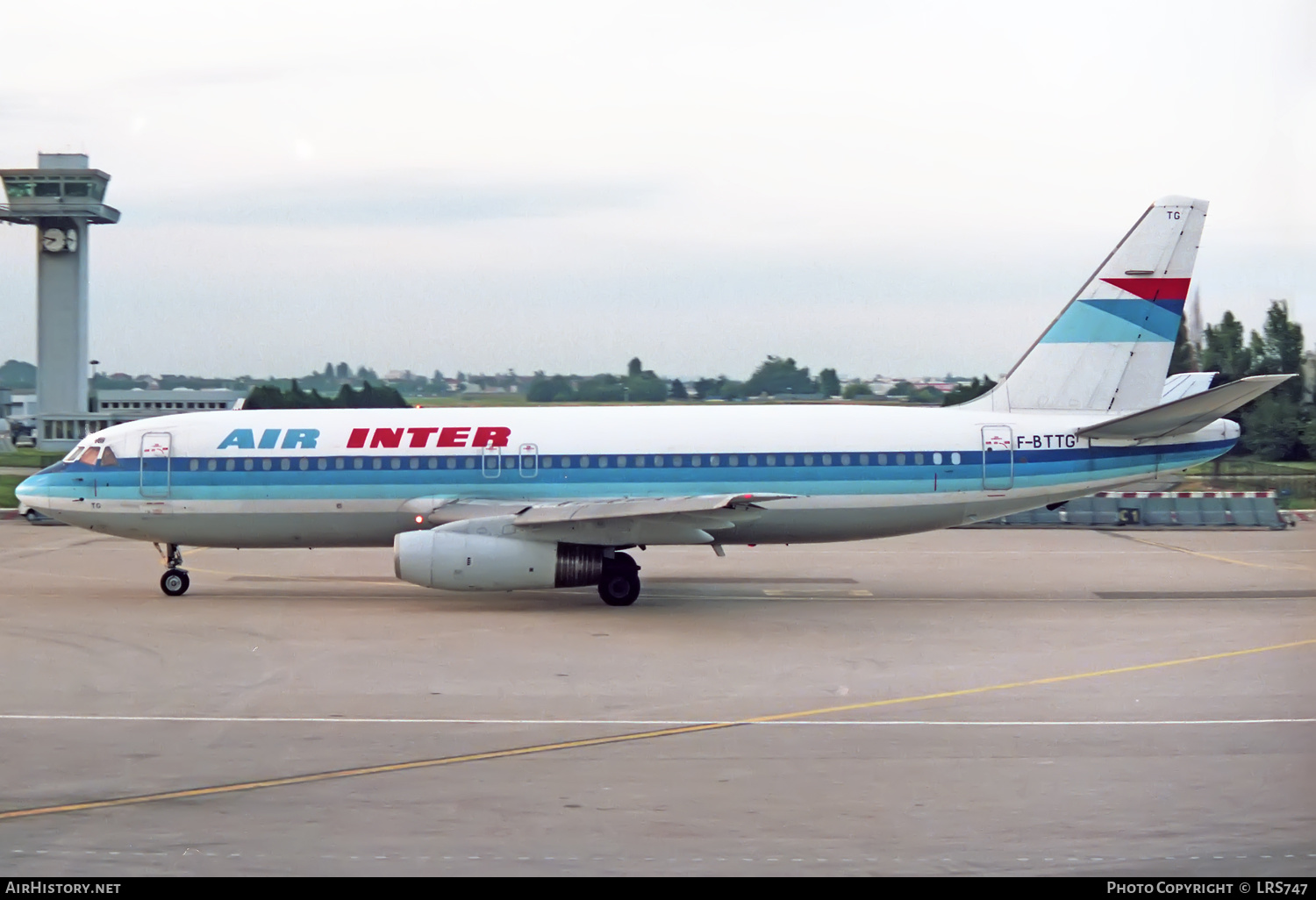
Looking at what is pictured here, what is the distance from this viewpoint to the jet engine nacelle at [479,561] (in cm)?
2128

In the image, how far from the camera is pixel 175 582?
79.2 ft

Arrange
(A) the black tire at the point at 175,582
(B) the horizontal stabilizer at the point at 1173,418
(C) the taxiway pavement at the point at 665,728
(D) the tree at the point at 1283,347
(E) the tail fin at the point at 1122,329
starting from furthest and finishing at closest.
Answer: (E) the tail fin at the point at 1122,329 < (A) the black tire at the point at 175,582 < (B) the horizontal stabilizer at the point at 1173,418 < (D) the tree at the point at 1283,347 < (C) the taxiway pavement at the point at 665,728

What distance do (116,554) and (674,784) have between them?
23.7 m

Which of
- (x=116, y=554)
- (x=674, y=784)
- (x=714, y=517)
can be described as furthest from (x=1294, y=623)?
(x=116, y=554)

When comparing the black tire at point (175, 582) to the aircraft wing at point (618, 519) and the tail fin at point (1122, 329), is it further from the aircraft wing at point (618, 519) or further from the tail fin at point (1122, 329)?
the tail fin at point (1122, 329)

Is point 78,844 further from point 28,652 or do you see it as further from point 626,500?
point 626,500

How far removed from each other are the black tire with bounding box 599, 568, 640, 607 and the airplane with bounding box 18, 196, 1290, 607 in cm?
6

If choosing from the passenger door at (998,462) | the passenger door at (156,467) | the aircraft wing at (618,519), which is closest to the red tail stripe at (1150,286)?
the passenger door at (998,462)

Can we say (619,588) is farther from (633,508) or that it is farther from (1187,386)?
(1187,386)

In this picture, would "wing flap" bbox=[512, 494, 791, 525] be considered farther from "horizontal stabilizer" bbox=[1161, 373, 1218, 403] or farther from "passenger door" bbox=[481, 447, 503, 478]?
"horizontal stabilizer" bbox=[1161, 373, 1218, 403]

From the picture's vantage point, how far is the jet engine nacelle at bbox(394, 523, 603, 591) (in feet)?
69.8

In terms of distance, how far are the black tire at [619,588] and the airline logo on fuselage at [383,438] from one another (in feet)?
11.4

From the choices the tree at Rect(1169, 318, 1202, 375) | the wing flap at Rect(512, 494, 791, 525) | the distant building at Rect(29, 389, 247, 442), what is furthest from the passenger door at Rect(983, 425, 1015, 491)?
the tree at Rect(1169, 318, 1202, 375)

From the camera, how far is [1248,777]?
11711mm
